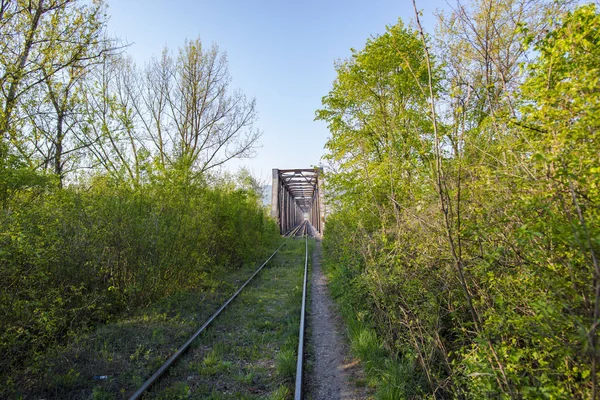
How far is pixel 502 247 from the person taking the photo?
220cm

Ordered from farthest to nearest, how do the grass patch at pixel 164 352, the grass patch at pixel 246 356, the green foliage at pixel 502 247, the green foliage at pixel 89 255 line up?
the grass patch at pixel 246 356, the grass patch at pixel 164 352, the green foliage at pixel 89 255, the green foliage at pixel 502 247

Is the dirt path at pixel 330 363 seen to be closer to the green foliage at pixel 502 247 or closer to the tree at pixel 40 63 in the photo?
the green foliage at pixel 502 247

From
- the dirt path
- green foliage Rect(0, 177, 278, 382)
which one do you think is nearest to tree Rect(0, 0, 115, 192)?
green foliage Rect(0, 177, 278, 382)

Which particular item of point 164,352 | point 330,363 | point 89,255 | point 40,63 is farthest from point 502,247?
point 40,63

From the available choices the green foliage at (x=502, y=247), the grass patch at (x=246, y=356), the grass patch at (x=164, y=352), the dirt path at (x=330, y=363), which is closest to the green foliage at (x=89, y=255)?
the grass patch at (x=164, y=352)

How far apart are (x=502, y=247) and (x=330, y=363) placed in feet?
10.6

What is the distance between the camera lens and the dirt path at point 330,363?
3.73 m

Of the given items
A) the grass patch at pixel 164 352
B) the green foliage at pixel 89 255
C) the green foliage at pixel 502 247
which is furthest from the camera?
the grass patch at pixel 164 352

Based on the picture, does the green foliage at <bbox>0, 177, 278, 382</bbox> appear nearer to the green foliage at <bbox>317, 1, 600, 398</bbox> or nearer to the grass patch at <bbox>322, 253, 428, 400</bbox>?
the grass patch at <bbox>322, 253, 428, 400</bbox>

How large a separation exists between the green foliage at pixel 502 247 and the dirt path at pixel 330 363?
31 centimetres

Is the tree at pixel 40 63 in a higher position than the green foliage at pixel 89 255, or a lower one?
higher

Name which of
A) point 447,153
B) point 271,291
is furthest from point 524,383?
point 271,291

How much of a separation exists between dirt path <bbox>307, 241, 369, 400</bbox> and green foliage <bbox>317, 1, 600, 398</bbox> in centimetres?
31

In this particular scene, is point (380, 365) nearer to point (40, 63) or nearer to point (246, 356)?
point (246, 356)
